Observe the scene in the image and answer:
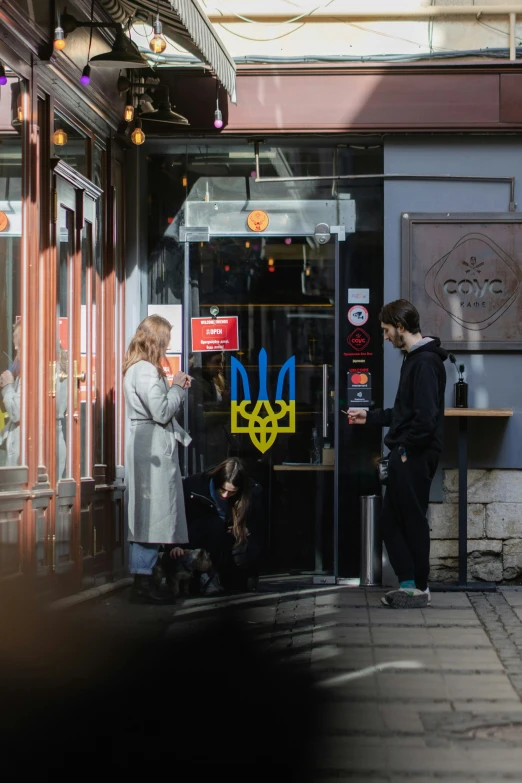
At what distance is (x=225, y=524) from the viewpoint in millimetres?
8703

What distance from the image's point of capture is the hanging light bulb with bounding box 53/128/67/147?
7891 millimetres

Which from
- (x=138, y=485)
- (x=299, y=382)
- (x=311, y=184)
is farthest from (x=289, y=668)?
(x=311, y=184)

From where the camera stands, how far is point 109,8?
27.0 feet

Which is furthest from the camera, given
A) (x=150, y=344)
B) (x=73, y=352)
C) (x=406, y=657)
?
(x=150, y=344)

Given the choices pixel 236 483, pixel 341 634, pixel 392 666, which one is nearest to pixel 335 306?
pixel 236 483

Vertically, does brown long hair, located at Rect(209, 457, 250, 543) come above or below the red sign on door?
below

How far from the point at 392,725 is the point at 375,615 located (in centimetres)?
292

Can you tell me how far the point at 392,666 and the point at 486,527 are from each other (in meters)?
3.18

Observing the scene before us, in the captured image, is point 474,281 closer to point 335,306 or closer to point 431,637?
point 335,306

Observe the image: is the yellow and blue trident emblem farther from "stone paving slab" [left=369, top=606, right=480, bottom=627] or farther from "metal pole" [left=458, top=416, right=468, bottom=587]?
"stone paving slab" [left=369, top=606, right=480, bottom=627]

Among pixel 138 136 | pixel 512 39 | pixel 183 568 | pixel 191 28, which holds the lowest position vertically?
pixel 183 568

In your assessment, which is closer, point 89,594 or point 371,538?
point 89,594

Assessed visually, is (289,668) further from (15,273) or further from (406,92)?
(406,92)

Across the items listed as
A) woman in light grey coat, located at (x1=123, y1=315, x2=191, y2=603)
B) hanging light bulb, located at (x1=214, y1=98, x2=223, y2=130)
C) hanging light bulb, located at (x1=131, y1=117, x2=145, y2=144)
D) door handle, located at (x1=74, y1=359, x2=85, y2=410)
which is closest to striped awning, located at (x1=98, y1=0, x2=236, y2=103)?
hanging light bulb, located at (x1=214, y1=98, x2=223, y2=130)
